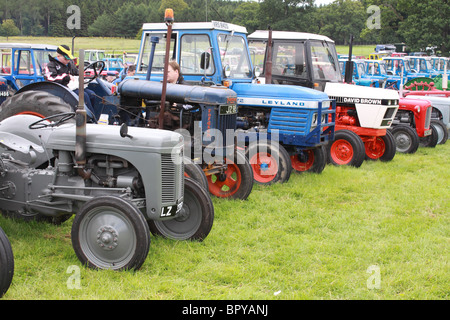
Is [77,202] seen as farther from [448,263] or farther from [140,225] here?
[448,263]

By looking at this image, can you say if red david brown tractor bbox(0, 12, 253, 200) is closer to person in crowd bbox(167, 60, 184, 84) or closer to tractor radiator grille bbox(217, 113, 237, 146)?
tractor radiator grille bbox(217, 113, 237, 146)

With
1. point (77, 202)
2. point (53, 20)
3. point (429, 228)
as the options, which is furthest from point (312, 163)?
point (53, 20)

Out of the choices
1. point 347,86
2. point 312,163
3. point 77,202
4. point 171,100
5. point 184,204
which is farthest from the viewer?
point 347,86

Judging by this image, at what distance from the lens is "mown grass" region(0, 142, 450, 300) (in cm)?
361

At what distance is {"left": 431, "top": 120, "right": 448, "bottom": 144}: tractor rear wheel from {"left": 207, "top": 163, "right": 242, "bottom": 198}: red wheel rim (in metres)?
6.87

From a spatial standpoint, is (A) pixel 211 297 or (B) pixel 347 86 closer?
(A) pixel 211 297

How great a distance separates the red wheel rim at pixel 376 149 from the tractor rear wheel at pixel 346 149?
0.98 metres

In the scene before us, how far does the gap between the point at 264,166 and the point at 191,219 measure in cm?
261

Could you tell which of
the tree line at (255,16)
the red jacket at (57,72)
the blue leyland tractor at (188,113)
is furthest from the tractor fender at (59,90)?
the tree line at (255,16)

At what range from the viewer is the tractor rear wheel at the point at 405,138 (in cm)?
1009

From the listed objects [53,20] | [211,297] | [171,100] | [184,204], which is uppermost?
[53,20]

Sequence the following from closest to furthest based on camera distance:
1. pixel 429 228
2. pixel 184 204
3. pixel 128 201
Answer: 1. pixel 128 201
2. pixel 184 204
3. pixel 429 228

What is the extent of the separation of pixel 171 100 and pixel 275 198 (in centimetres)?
178

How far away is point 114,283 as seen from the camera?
11.8 ft
